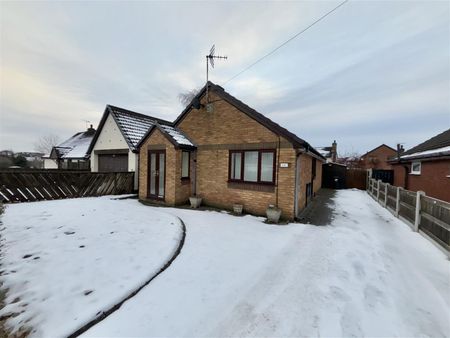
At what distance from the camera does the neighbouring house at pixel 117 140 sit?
13414mm

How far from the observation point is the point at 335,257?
14.6 feet

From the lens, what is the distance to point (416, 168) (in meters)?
12.3

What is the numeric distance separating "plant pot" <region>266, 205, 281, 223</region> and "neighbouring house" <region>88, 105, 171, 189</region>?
31.3 feet

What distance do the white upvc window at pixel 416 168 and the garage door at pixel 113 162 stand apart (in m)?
18.4

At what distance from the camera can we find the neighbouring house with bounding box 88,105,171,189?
13414mm

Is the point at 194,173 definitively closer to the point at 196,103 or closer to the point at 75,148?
the point at 196,103

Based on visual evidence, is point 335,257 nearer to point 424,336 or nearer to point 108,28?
point 424,336

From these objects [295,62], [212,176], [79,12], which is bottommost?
[212,176]

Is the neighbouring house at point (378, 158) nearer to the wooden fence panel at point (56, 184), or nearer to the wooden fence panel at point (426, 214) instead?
the wooden fence panel at point (426, 214)

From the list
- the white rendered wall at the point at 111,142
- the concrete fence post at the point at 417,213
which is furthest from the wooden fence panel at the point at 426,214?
the white rendered wall at the point at 111,142

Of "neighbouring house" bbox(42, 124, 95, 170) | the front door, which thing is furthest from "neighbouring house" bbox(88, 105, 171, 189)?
"neighbouring house" bbox(42, 124, 95, 170)

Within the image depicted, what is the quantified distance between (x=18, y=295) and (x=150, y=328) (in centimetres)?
210

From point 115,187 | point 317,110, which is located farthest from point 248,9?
point 317,110

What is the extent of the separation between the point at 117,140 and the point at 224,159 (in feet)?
31.0
